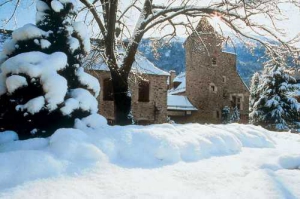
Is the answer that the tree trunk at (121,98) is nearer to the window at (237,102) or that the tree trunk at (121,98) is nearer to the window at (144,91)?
the window at (144,91)

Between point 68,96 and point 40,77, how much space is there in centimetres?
63

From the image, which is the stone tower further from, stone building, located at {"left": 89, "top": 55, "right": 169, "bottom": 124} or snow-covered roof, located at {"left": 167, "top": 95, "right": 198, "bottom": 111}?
stone building, located at {"left": 89, "top": 55, "right": 169, "bottom": 124}

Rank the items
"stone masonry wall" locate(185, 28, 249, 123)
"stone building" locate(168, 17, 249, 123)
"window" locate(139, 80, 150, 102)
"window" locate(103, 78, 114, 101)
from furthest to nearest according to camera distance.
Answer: "stone masonry wall" locate(185, 28, 249, 123) → "stone building" locate(168, 17, 249, 123) → "window" locate(139, 80, 150, 102) → "window" locate(103, 78, 114, 101)

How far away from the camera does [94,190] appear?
278 centimetres

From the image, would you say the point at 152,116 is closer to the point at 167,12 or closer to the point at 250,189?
the point at 167,12

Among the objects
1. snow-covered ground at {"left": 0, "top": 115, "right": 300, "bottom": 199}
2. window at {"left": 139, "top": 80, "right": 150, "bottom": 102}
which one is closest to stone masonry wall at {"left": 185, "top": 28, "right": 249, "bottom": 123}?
window at {"left": 139, "top": 80, "right": 150, "bottom": 102}

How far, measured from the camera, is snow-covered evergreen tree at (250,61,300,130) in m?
23.0

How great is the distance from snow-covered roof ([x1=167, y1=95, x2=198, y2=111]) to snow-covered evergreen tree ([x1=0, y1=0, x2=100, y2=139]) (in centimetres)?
2204

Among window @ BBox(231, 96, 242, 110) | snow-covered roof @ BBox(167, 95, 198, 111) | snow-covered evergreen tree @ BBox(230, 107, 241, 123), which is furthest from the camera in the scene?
window @ BBox(231, 96, 242, 110)

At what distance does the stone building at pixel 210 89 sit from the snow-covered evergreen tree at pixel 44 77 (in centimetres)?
2305

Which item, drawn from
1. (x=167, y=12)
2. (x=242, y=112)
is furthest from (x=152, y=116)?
(x=242, y=112)

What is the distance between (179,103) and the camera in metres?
28.5

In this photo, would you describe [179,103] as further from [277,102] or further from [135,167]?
[135,167]

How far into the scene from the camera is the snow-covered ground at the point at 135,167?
281cm
